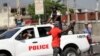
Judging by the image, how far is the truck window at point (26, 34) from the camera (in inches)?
633

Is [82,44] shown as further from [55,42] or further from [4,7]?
[4,7]

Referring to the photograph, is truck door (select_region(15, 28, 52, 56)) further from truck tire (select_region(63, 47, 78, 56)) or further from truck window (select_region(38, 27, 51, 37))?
truck tire (select_region(63, 47, 78, 56))

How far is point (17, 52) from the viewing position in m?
15.8

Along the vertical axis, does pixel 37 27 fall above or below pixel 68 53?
above

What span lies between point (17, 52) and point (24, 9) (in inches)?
4138

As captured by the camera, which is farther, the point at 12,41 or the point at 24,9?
the point at 24,9

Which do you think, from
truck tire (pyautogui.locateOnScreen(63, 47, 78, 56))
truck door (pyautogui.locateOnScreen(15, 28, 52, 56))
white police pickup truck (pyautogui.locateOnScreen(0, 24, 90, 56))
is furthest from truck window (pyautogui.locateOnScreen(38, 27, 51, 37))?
truck tire (pyautogui.locateOnScreen(63, 47, 78, 56))

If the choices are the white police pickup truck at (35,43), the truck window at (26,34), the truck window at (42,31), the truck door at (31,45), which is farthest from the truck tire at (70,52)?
the truck window at (26,34)

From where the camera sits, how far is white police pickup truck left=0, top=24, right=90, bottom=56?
15711 mm

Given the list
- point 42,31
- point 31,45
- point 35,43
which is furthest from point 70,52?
point 31,45

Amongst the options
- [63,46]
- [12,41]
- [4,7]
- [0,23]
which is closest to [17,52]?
[12,41]

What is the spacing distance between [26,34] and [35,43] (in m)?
0.50

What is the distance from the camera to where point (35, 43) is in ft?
53.1

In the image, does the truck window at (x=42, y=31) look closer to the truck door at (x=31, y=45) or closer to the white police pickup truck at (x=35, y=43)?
the white police pickup truck at (x=35, y=43)
